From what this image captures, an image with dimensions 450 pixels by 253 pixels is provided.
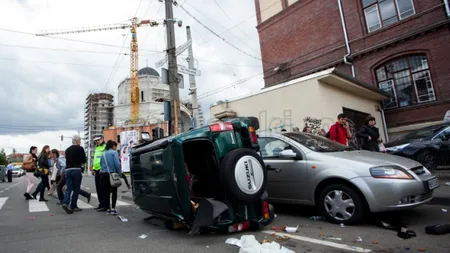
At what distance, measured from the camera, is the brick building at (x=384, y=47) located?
14984mm

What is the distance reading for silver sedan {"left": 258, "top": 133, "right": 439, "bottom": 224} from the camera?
148 inches

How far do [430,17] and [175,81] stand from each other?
15.3 meters

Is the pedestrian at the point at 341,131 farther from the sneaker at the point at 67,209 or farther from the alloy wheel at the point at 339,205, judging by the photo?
the sneaker at the point at 67,209

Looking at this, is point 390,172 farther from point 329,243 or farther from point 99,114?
point 99,114

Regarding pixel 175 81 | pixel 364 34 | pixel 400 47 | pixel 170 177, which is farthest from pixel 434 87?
pixel 170 177

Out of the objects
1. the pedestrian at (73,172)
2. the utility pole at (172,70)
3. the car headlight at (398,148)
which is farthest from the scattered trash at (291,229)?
the car headlight at (398,148)

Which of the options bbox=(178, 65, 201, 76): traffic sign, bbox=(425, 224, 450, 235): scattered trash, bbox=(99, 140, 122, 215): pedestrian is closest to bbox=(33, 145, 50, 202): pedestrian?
bbox=(99, 140, 122, 215): pedestrian

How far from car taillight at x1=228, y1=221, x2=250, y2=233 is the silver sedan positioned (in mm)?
1391

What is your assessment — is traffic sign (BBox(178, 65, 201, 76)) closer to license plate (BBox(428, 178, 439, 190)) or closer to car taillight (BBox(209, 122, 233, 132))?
car taillight (BBox(209, 122, 233, 132))

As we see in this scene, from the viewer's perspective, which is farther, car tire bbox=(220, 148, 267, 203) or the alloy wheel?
the alloy wheel

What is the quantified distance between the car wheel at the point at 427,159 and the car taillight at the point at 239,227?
731 cm

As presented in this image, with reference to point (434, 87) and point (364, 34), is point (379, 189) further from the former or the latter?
point (364, 34)

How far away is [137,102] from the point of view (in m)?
82.9

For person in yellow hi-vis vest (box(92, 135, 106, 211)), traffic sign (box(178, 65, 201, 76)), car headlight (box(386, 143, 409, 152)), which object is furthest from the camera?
traffic sign (box(178, 65, 201, 76))
